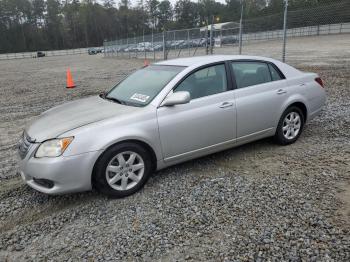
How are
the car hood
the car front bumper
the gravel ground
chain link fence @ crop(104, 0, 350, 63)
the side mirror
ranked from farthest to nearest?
1. chain link fence @ crop(104, 0, 350, 63)
2. the side mirror
3. the car hood
4. the car front bumper
5. the gravel ground

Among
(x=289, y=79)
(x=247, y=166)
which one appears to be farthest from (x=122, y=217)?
(x=289, y=79)

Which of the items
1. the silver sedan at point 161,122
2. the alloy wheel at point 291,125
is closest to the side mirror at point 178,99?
the silver sedan at point 161,122

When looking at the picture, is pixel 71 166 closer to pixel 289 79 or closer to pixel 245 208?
pixel 245 208

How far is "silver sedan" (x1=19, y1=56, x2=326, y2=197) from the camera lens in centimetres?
347

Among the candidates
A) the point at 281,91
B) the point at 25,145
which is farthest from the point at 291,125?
the point at 25,145

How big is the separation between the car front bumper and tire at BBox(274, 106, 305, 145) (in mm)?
2857

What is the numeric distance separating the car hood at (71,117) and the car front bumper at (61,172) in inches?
9.6

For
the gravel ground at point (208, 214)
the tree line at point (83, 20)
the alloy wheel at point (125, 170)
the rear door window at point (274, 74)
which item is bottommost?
the gravel ground at point (208, 214)

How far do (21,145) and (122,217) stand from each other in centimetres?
154

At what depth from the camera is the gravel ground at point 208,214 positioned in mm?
2838

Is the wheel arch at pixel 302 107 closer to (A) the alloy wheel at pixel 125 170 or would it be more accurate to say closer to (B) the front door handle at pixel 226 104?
(B) the front door handle at pixel 226 104

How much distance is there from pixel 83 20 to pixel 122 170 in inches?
4510

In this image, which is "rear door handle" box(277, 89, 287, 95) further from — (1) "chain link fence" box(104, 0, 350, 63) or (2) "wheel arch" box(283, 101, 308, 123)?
(1) "chain link fence" box(104, 0, 350, 63)

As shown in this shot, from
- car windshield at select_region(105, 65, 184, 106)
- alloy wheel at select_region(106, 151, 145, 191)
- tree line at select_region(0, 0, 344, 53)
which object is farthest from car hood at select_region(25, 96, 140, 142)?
tree line at select_region(0, 0, 344, 53)
